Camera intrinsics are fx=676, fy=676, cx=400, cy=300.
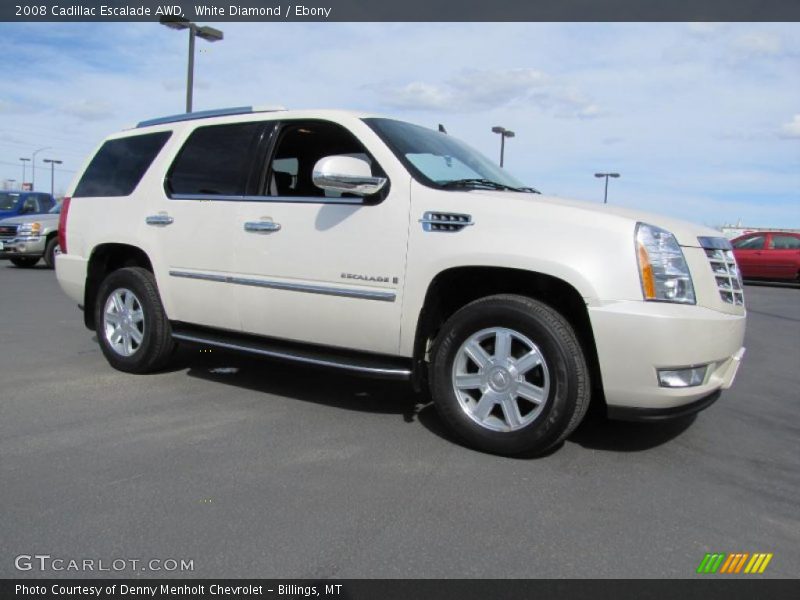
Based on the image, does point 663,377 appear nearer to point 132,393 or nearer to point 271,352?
point 271,352

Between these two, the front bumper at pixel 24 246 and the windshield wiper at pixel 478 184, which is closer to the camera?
the windshield wiper at pixel 478 184

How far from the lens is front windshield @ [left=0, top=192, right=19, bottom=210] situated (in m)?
18.4

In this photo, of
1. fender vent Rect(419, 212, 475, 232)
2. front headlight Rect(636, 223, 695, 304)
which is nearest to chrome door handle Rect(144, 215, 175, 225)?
fender vent Rect(419, 212, 475, 232)

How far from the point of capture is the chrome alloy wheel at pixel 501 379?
11.6 feet

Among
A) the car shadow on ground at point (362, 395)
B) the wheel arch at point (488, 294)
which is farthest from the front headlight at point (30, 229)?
the wheel arch at point (488, 294)

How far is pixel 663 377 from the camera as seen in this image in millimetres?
3318

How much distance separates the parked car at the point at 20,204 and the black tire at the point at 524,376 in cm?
1786

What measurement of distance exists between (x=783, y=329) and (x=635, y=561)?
7952mm

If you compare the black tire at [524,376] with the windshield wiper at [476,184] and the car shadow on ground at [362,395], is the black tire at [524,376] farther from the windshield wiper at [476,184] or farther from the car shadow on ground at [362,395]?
the windshield wiper at [476,184]

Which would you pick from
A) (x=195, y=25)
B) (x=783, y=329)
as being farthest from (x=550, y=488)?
(x=195, y=25)

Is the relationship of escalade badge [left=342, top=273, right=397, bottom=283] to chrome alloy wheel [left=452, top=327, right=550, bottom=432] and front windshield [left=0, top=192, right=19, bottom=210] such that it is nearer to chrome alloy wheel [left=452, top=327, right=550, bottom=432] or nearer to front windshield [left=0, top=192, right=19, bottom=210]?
chrome alloy wheel [left=452, top=327, right=550, bottom=432]

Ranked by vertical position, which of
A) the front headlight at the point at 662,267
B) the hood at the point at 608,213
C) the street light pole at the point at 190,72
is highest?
the street light pole at the point at 190,72

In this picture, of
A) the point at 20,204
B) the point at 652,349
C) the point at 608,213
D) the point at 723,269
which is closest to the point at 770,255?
the point at 723,269

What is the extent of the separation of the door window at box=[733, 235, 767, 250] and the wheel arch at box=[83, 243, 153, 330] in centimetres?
1707
